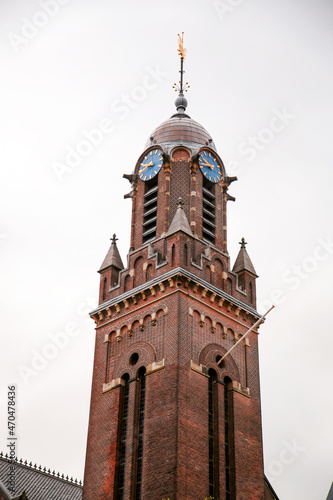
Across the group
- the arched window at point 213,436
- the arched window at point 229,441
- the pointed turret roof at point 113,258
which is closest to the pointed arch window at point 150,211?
the pointed turret roof at point 113,258

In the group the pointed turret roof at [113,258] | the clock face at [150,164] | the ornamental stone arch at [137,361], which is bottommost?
the ornamental stone arch at [137,361]

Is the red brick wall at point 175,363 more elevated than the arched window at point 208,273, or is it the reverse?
the arched window at point 208,273

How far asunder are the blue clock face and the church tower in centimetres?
10

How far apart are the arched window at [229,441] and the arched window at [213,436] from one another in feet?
3.10

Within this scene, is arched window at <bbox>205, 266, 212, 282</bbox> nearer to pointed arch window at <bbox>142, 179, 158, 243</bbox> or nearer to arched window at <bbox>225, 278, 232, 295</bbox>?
arched window at <bbox>225, 278, 232, 295</bbox>

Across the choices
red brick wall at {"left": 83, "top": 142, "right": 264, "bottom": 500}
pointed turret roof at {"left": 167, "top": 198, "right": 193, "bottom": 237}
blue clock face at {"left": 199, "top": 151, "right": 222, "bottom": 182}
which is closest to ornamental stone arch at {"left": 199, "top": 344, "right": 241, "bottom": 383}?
red brick wall at {"left": 83, "top": 142, "right": 264, "bottom": 500}

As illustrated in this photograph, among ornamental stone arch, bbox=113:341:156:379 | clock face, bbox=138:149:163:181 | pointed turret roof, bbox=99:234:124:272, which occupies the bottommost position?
ornamental stone arch, bbox=113:341:156:379

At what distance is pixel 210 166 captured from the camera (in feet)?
202

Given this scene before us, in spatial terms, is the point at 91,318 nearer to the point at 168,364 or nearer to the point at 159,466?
the point at 168,364

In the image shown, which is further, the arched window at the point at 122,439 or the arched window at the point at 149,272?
the arched window at the point at 149,272

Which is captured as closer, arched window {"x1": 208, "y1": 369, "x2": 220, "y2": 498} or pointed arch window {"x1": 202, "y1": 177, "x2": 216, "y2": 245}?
arched window {"x1": 208, "y1": 369, "x2": 220, "y2": 498}

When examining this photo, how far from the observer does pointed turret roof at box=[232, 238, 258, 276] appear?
58.8 m

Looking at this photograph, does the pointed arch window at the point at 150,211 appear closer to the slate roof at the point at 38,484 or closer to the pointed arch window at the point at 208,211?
the pointed arch window at the point at 208,211

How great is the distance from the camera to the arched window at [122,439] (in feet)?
161
